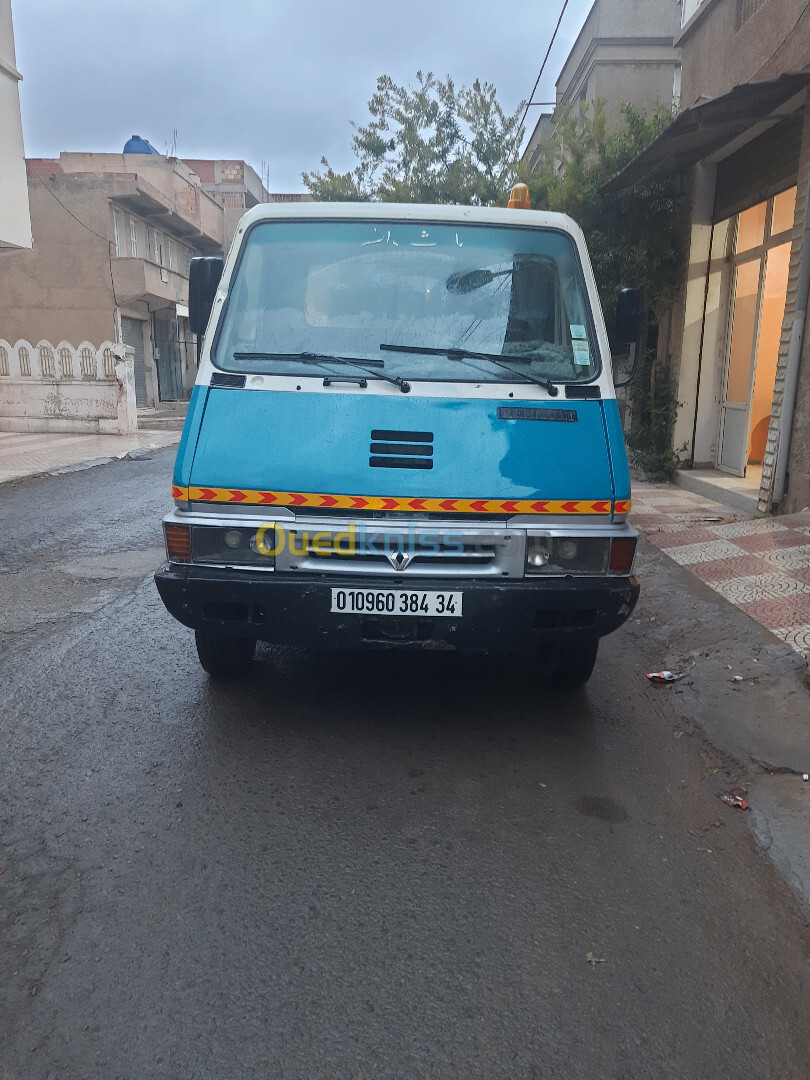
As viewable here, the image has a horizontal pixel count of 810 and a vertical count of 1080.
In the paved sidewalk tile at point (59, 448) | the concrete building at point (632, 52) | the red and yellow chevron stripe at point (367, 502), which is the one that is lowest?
the paved sidewalk tile at point (59, 448)

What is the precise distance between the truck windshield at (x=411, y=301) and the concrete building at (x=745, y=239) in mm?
4675

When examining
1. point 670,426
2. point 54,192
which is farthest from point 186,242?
point 670,426

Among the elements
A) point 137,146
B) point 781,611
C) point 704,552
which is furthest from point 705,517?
point 137,146

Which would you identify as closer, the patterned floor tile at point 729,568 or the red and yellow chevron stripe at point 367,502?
the red and yellow chevron stripe at point 367,502

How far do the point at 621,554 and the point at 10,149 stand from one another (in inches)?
633

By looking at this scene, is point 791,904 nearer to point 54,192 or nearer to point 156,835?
point 156,835

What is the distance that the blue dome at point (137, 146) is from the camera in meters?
35.6

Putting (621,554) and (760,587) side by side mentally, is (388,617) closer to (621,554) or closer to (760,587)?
(621,554)

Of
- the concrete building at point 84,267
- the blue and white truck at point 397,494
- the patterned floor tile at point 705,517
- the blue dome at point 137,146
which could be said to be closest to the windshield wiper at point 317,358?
the blue and white truck at point 397,494

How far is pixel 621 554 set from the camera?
11.2 ft

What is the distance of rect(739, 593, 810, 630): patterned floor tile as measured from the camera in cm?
495

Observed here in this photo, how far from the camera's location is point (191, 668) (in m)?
4.43

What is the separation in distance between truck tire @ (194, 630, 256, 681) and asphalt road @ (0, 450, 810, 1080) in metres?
0.12

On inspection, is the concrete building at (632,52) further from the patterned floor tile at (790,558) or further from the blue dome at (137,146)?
the blue dome at (137,146)
